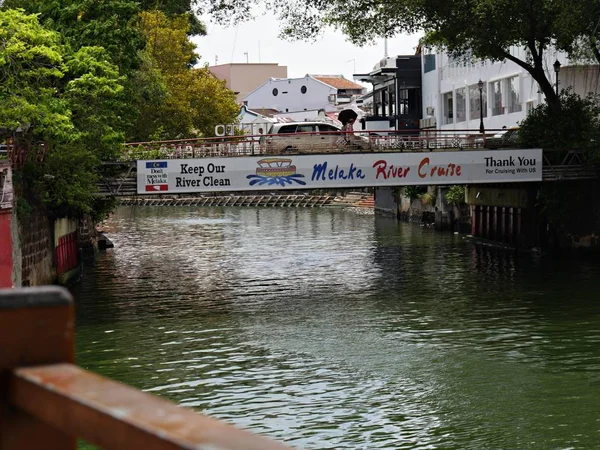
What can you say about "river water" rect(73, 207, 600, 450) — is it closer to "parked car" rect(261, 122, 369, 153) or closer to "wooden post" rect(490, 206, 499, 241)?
"wooden post" rect(490, 206, 499, 241)

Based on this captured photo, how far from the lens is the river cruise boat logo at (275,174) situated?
1602 inches

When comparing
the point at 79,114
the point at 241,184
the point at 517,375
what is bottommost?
the point at 517,375

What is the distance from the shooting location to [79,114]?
37406 mm

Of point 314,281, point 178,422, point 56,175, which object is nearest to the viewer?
point 178,422

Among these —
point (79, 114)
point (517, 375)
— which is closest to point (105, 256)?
point (79, 114)

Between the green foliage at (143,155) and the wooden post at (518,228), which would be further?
the wooden post at (518,228)

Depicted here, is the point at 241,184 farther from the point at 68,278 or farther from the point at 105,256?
the point at 105,256

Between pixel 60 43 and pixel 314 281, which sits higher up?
pixel 60 43

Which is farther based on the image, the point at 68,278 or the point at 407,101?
the point at 407,101

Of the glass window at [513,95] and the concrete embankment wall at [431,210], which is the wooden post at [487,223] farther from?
the glass window at [513,95]

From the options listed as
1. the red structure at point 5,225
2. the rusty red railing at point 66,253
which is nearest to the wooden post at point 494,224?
the rusty red railing at point 66,253

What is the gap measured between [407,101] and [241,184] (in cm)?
4153

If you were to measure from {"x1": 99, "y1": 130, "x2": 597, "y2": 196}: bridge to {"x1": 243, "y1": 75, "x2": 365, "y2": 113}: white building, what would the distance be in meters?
84.4

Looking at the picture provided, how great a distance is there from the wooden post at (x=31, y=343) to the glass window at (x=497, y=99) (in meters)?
62.7
